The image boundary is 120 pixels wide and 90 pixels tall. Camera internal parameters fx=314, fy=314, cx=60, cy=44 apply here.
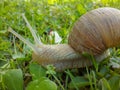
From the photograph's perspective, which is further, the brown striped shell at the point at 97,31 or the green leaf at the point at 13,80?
the brown striped shell at the point at 97,31

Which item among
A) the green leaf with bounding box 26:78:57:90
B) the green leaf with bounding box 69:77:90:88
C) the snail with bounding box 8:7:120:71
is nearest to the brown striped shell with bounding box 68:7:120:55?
the snail with bounding box 8:7:120:71

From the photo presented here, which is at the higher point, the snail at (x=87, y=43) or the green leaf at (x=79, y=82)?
the snail at (x=87, y=43)

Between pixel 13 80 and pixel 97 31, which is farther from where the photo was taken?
pixel 97 31

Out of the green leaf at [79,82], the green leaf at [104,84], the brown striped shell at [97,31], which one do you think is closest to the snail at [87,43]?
the brown striped shell at [97,31]

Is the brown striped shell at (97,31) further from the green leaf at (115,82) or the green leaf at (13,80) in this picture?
the green leaf at (13,80)

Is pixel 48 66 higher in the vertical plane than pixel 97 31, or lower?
lower

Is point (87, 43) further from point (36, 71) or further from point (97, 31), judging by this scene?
point (36, 71)

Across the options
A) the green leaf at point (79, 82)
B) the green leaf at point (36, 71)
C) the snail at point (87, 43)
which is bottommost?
the green leaf at point (79, 82)

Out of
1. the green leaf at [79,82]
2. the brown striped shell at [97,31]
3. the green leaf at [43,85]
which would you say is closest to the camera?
the green leaf at [43,85]

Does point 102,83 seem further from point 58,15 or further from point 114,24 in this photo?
point 58,15

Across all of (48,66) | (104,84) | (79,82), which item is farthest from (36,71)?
(104,84)
